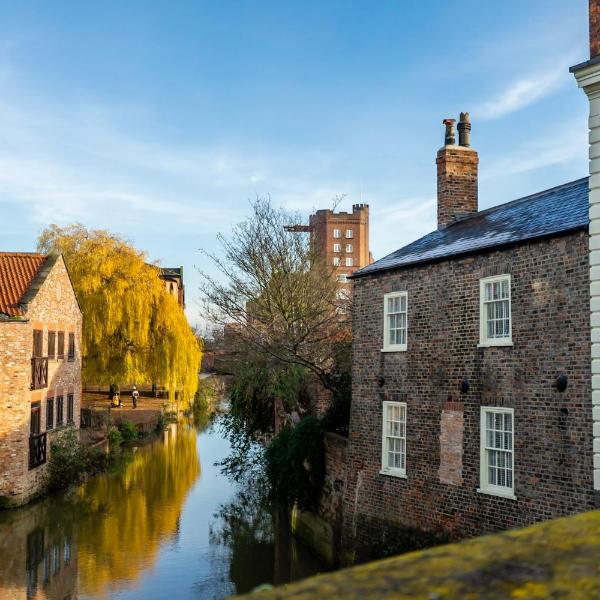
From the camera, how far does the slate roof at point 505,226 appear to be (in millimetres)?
12902

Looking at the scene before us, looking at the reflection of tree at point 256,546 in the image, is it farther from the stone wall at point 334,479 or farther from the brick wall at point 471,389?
the brick wall at point 471,389

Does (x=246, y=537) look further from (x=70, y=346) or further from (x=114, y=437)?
(x=114, y=437)

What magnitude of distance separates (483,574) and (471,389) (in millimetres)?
12361

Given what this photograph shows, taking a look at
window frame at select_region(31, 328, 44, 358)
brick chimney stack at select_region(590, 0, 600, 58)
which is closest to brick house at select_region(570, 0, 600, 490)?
brick chimney stack at select_region(590, 0, 600, 58)

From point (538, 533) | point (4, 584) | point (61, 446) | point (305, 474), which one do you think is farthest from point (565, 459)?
point (61, 446)

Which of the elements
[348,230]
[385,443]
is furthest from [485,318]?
[348,230]

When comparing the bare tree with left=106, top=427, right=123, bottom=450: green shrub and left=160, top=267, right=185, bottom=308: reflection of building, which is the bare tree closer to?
left=106, top=427, right=123, bottom=450: green shrub

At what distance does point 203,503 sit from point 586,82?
765 inches

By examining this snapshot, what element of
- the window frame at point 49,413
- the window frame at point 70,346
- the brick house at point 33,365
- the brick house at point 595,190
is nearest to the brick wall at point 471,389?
the brick house at point 595,190

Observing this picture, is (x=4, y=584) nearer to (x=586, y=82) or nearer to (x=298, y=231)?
(x=586, y=82)

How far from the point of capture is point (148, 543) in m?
19.8

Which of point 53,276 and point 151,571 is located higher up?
point 53,276

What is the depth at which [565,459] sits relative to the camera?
39.2 ft

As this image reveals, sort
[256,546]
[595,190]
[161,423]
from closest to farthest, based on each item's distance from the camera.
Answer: [595,190] < [256,546] < [161,423]
